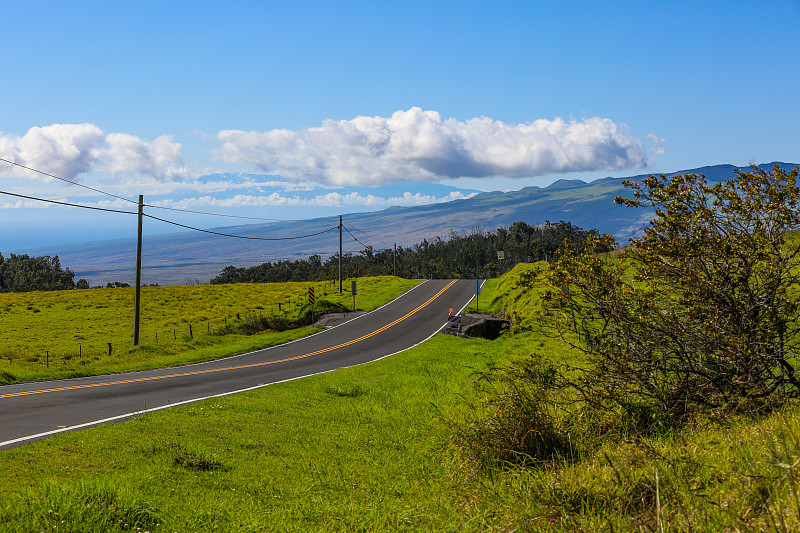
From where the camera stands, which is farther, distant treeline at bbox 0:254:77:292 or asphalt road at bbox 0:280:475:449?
distant treeline at bbox 0:254:77:292

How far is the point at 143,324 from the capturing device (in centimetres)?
4588

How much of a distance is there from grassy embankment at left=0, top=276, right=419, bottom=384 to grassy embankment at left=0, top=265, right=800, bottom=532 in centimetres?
1481

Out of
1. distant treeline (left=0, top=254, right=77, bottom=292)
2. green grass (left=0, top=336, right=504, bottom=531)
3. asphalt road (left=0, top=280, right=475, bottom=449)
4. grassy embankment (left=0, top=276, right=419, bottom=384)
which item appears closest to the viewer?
green grass (left=0, top=336, right=504, bottom=531)

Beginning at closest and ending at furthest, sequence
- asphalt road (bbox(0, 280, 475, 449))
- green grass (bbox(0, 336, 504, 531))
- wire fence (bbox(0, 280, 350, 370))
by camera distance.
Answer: green grass (bbox(0, 336, 504, 531)), asphalt road (bbox(0, 280, 475, 449)), wire fence (bbox(0, 280, 350, 370))

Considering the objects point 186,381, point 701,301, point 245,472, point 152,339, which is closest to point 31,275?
point 152,339

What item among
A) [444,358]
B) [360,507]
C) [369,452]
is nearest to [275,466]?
[369,452]

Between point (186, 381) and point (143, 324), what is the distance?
28271 mm

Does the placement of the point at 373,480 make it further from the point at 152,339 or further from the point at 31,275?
the point at 31,275

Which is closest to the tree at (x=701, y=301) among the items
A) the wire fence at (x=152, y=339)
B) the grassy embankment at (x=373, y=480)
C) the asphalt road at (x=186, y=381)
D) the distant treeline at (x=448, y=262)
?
the grassy embankment at (x=373, y=480)

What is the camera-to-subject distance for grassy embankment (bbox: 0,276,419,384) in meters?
28.2

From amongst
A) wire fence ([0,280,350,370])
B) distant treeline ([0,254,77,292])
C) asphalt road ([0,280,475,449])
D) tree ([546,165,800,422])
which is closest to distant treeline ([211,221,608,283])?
distant treeline ([0,254,77,292])

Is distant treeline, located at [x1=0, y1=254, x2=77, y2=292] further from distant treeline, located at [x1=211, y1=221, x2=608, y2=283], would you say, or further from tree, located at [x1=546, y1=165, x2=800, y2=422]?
tree, located at [x1=546, y1=165, x2=800, y2=422]

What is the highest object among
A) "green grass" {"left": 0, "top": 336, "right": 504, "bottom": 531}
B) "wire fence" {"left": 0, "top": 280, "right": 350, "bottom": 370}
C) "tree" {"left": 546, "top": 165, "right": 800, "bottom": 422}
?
"tree" {"left": 546, "top": 165, "right": 800, "bottom": 422}

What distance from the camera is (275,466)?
29.5ft
